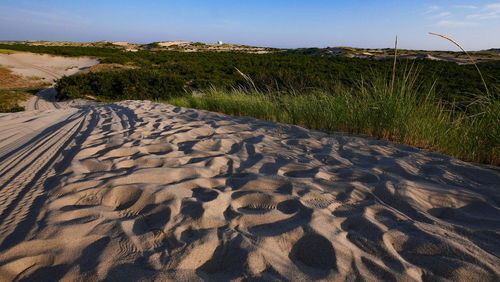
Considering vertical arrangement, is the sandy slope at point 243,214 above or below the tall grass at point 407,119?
below

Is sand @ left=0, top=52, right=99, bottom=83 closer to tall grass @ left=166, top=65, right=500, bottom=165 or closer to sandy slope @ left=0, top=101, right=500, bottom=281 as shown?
tall grass @ left=166, top=65, right=500, bottom=165

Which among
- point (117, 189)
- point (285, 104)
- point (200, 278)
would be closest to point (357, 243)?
point (200, 278)

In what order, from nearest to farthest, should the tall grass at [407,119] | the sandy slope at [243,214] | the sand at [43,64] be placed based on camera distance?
the sandy slope at [243,214]
the tall grass at [407,119]
the sand at [43,64]

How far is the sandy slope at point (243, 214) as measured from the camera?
1.25 m

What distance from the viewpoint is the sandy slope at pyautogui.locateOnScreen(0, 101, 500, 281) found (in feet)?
4.11

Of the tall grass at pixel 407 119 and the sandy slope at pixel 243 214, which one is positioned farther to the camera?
the tall grass at pixel 407 119

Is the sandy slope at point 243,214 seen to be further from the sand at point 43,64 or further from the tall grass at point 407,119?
the sand at point 43,64

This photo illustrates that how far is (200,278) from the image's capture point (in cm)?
118

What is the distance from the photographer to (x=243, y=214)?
167cm

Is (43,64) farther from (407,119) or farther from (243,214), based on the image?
(243,214)

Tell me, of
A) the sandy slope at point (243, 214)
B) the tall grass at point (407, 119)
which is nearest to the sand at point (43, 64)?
the tall grass at point (407, 119)

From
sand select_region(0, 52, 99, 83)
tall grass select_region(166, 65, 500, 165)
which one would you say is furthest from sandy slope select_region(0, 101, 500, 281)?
sand select_region(0, 52, 99, 83)

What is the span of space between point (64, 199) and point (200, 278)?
1.07 meters

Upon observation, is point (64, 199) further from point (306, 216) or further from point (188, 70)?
point (188, 70)
